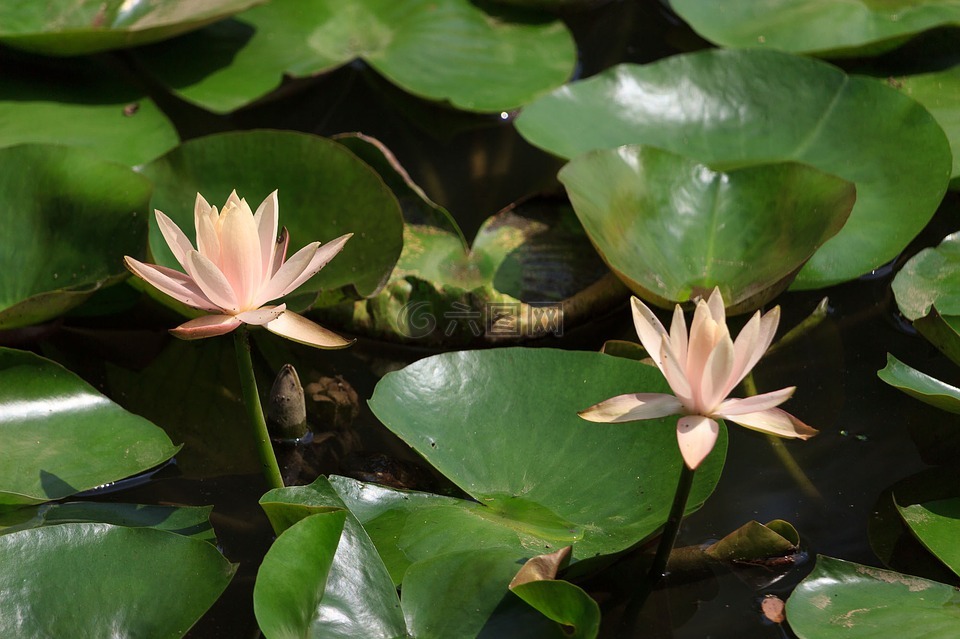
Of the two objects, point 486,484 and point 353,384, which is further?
point 353,384

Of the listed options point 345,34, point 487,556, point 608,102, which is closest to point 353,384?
point 487,556

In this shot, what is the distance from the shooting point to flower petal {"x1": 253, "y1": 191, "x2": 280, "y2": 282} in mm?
1370

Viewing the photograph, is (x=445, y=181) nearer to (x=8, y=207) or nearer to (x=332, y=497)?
(x=8, y=207)

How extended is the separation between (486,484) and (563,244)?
0.87 meters

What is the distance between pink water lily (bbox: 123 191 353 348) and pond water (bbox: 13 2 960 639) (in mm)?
529

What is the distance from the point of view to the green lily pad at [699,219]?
6.29 ft

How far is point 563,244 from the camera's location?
2.26 m

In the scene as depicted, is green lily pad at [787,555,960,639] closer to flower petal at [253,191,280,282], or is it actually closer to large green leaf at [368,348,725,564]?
large green leaf at [368,348,725,564]

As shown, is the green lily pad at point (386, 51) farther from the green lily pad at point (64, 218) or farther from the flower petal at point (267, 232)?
the flower petal at point (267, 232)

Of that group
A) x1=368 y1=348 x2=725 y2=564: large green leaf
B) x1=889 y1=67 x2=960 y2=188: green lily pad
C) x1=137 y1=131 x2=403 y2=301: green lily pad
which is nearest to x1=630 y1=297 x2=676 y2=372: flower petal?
x1=368 y1=348 x2=725 y2=564: large green leaf

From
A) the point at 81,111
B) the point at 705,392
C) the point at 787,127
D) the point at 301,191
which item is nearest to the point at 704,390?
the point at 705,392

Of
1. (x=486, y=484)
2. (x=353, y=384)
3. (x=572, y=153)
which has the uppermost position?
(x=572, y=153)

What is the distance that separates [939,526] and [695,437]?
661mm

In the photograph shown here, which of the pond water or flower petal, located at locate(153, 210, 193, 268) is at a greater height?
flower petal, located at locate(153, 210, 193, 268)
